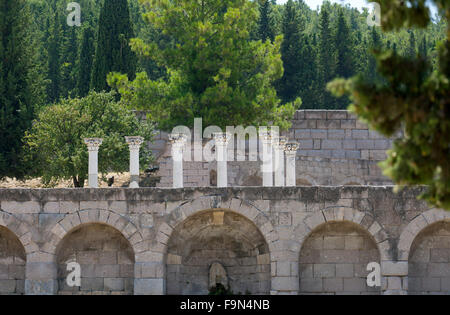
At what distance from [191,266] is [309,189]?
4049mm

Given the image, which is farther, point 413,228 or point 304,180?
point 304,180

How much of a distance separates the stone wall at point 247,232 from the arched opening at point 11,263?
42 millimetres

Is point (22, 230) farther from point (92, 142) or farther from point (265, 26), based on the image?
point (265, 26)

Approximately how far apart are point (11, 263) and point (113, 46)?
17659 mm

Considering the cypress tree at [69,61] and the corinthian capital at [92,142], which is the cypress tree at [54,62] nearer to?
the cypress tree at [69,61]

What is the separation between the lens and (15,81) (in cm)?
3522

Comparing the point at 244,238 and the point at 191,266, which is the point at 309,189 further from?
the point at 191,266

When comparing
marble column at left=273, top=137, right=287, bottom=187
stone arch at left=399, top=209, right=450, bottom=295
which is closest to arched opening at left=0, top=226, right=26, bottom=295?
marble column at left=273, top=137, right=287, bottom=187

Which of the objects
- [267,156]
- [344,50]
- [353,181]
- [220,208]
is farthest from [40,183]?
[344,50]

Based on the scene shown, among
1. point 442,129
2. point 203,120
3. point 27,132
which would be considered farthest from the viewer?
point 27,132

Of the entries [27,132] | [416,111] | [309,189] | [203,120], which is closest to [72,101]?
[27,132]

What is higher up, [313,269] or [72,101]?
[72,101]

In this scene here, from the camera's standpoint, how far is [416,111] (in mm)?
14383

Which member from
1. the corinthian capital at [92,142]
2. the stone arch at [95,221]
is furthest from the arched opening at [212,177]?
the stone arch at [95,221]
